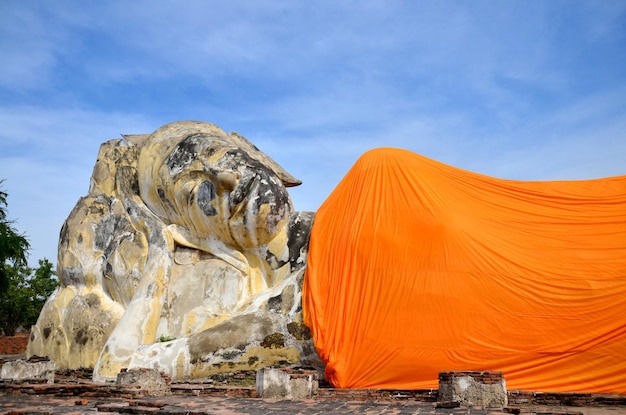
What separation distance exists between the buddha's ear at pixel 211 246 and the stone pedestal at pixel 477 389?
15.4 ft

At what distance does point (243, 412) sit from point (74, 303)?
21.9 feet

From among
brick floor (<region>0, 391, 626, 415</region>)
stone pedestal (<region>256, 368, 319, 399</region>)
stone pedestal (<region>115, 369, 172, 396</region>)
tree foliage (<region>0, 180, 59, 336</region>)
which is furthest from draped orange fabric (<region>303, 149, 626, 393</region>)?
tree foliage (<region>0, 180, 59, 336</region>)

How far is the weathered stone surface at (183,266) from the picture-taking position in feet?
31.6

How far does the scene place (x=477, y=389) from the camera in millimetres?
6809

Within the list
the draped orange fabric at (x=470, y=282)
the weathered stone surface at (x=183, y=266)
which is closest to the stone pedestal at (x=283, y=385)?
the draped orange fabric at (x=470, y=282)

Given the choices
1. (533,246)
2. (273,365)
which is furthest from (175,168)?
(533,246)

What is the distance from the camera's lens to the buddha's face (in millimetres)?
10508

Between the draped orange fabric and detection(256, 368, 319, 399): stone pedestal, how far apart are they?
41.0 inches

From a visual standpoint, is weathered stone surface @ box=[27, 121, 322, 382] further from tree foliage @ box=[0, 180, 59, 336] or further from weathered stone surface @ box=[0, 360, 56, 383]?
tree foliage @ box=[0, 180, 59, 336]

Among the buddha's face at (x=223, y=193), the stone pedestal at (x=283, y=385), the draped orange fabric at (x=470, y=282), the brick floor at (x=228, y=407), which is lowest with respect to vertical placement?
the brick floor at (x=228, y=407)

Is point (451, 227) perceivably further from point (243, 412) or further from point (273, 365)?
point (243, 412)

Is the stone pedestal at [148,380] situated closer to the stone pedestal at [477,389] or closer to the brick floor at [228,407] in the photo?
the brick floor at [228,407]

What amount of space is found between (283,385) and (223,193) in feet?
12.9

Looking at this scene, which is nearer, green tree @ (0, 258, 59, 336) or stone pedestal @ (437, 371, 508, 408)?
stone pedestal @ (437, 371, 508, 408)
